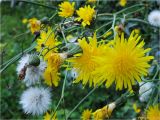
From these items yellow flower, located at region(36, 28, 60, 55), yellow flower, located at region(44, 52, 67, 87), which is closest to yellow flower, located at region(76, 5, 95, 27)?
yellow flower, located at region(36, 28, 60, 55)

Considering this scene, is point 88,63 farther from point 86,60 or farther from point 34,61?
point 34,61

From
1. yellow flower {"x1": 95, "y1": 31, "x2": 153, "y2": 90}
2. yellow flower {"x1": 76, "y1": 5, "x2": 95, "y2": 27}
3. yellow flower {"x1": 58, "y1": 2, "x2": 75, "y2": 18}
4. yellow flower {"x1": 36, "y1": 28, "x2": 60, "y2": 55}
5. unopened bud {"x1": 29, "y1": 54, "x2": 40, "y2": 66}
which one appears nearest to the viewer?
yellow flower {"x1": 95, "y1": 31, "x2": 153, "y2": 90}

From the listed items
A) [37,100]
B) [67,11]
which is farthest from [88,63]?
[67,11]

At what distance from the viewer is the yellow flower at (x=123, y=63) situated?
111 cm

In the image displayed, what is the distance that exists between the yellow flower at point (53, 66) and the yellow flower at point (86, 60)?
0.10ft

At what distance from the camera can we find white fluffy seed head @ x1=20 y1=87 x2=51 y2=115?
4.70 ft

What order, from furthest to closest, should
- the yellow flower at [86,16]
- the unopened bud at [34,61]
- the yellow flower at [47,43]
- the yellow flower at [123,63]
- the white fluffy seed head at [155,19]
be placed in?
1. the white fluffy seed head at [155,19]
2. the yellow flower at [86,16]
3. the yellow flower at [47,43]
4. the unopened bud at [34,61]
5. the yellow flower at [123,63]

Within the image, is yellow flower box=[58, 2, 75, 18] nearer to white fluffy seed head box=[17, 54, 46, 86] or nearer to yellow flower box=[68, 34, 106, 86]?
white fluffy seed head box=[17, 54, 46, 86]

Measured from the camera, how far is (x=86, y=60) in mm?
1195

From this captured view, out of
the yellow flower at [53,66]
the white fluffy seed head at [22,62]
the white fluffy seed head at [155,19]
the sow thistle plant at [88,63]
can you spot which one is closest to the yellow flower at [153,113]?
the sow thistle plant at [88,63]

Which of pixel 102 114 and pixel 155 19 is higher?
pixel 155 19

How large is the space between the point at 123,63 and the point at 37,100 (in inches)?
16.5

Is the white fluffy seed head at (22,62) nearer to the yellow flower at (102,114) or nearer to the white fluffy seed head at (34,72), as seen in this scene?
the white fluffy seed head at (34,72)

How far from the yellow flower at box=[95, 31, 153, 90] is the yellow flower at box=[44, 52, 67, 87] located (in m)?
0.13
